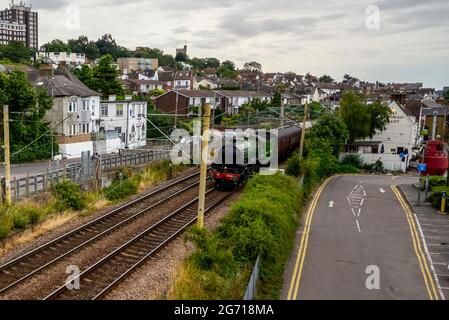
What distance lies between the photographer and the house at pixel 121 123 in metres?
50.6

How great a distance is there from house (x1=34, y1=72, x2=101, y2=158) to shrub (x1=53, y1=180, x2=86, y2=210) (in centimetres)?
2061

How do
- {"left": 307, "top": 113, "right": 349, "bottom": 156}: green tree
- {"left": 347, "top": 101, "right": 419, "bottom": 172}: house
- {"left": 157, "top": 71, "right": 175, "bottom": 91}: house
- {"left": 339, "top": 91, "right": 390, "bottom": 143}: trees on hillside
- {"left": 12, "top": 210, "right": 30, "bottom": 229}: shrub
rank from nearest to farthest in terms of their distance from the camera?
{"left": 12, "top": 210, "right": 30, "bottom": 229}: shrub < {"left": 307, "top": 113, "right": 349, "bottom": 156}: green tree < {"left": 339, "top": 91, "right": 390, "bottom": 143}: trees on hillside < {"left": 347, "top": 101, "right": 419, "bottom": 172}: house < {"left": 157, "top": 71, "right": 175, "bottom": 91}: house

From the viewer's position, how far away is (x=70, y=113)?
4450 centimetres

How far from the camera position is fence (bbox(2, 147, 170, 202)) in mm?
22219

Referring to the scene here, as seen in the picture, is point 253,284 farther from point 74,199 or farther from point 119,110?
point 119,110

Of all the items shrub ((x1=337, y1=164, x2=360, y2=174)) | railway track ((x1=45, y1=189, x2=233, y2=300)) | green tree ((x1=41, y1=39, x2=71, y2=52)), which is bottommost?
railway track ((x1=45, y1=189, x2=233, y2=300))

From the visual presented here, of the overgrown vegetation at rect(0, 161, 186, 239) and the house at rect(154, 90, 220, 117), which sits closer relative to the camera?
the overgrown vegetation at rect(0, 161, 186, 239)

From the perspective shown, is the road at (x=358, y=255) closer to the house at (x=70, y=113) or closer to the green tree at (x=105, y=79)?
the house at (x=70, y=113)

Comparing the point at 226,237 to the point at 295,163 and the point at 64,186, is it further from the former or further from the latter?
the point at 295,163

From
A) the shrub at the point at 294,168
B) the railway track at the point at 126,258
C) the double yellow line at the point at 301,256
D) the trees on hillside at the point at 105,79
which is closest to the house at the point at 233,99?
the trees on hillside at the point at 105,79

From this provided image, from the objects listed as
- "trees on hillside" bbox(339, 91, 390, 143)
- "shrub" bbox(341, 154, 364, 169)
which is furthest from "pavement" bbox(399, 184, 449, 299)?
"trees on hillside" bbox(339, 91, 390, 143)

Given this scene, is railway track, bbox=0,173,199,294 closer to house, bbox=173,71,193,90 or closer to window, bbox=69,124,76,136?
window, bbox=69,124,76,136

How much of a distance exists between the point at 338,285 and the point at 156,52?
609 feet

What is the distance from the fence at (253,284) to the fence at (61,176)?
44.0ft
